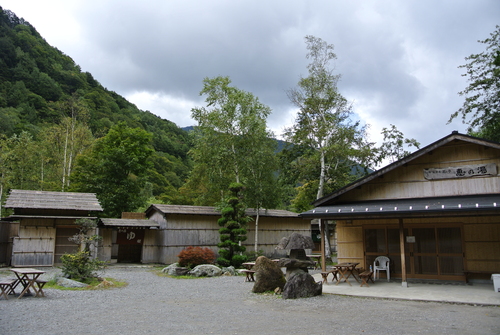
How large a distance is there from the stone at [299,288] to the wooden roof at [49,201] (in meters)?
13.0

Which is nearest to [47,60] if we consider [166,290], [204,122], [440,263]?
[204,122]

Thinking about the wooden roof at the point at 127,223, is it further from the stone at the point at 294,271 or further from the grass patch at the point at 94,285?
the stone at the point at 294,271

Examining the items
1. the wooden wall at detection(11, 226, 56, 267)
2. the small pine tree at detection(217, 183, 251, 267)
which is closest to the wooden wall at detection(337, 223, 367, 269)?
the small pine tree at detection(217, 183, 251, 267)

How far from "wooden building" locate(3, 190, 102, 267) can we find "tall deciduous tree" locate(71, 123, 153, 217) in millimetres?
8389

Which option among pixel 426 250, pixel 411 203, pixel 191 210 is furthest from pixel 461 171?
pixel 191 210

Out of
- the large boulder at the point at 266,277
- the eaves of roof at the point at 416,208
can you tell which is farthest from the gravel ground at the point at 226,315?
the eaves of roof at the point at 416,208

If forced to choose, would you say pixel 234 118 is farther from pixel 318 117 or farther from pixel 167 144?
pixel 167 144

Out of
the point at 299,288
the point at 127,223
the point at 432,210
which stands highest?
the point at 432,210

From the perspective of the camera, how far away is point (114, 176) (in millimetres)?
28766

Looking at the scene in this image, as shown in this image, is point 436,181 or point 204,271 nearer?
point 436,181

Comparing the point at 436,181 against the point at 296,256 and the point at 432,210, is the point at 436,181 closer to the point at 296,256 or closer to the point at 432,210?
the point at 432,210

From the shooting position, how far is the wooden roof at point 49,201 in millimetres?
17797

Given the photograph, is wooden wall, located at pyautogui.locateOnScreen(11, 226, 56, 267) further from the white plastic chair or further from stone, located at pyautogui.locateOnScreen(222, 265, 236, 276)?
the white plastic chair

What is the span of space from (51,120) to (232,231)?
3916 centimetres
